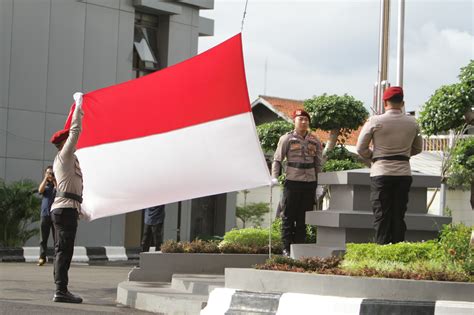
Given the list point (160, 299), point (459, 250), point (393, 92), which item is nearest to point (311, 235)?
Answer: point (393, 92)

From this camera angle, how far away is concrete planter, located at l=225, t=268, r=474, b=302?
854cm

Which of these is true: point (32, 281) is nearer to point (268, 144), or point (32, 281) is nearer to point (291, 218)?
point (291, 218)

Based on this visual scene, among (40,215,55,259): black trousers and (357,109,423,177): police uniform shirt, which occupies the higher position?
(357,109,423,177): police uniform shirt

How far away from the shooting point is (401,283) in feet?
28.3

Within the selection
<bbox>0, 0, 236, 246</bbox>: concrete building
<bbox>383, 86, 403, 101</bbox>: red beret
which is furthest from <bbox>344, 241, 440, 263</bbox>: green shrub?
<bbox>0, 0, 236, 246</bbox>: concrete building

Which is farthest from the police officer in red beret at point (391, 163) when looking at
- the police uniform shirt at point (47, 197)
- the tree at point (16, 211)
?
the tree at point (16, 211)

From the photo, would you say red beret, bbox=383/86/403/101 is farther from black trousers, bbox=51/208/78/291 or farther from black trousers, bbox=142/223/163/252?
black trousers, bbox=142/223/163/252

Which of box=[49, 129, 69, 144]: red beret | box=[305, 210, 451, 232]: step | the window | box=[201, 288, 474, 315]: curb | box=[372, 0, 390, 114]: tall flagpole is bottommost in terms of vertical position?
box=[201, 288, 474, 315]: curb

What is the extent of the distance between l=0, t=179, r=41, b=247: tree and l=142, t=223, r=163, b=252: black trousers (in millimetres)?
5460

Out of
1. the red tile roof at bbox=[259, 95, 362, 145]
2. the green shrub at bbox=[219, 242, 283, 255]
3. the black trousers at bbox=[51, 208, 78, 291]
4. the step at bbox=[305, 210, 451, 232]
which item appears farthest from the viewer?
the red tile roof at bbox=[259, 95, 362, 145]

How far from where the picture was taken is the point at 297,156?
1338 centimetres

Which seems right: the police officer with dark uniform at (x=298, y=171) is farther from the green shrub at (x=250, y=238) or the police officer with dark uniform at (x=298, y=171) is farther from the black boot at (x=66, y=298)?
the black boot at (x=66, y=298)

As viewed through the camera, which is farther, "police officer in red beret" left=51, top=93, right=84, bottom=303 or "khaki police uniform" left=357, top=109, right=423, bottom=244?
"police officer in red beret" left=51, top=93, right=84, bottom=303

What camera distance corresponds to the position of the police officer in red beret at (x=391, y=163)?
1116cm
